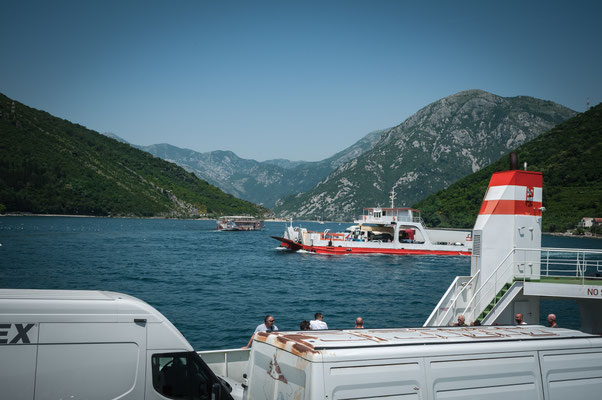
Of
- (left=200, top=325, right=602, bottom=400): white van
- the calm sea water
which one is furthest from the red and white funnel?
the calm sea water

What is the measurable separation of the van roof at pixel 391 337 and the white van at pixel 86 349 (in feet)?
4.09

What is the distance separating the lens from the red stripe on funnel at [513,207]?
13.8 metres

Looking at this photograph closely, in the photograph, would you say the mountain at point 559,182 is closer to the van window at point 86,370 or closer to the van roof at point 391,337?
Answer: the van roof at point 391,337

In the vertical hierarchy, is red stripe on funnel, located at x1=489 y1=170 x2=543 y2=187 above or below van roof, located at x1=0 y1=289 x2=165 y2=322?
above

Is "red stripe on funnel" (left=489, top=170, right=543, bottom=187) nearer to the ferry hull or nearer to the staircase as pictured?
the staircase

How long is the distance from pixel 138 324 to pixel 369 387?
9.43 ft

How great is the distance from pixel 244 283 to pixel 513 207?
30873 millimetres

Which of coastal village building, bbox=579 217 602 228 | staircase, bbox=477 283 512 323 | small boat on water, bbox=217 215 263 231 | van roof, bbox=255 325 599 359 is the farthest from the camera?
small boat on water, bbox=217 215 263 231

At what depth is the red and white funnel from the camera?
45.2ft

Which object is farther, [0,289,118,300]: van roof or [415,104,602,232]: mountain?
[415,104,602,232]: mountain

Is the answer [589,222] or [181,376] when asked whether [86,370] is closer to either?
[181,376]

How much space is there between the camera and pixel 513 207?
1379 centimetres

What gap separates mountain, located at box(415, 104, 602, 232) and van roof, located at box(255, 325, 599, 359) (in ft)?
Result: 458

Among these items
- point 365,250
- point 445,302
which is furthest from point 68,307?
point 365,250
